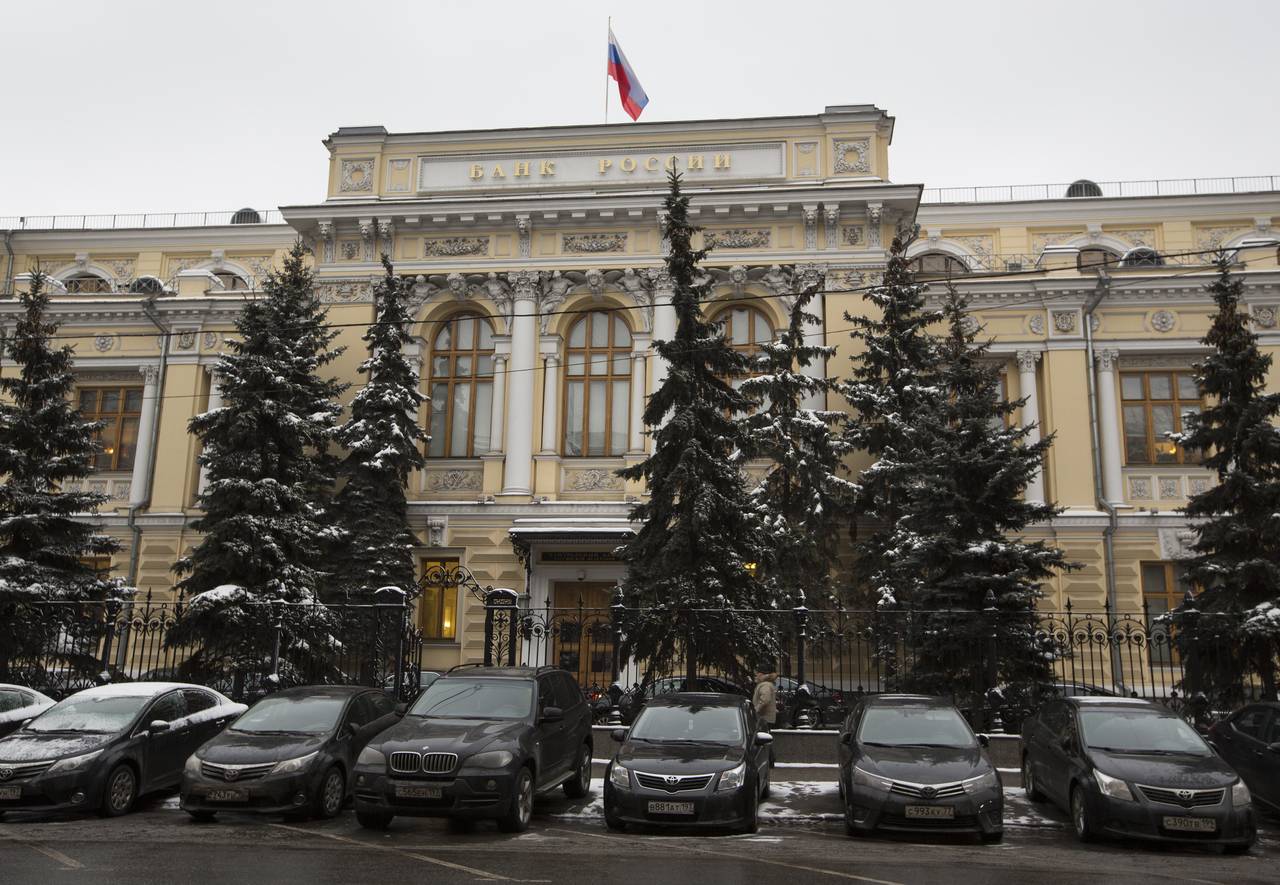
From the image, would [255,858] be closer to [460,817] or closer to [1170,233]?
[460,817]

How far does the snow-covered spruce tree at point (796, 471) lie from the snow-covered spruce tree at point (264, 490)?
9.88 meters

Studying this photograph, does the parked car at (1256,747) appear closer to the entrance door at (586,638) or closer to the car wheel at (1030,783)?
the car wheel at (1030,783)

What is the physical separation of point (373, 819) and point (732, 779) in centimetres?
385

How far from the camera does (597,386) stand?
29.3 meters

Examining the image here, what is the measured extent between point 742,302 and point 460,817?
20.6 m

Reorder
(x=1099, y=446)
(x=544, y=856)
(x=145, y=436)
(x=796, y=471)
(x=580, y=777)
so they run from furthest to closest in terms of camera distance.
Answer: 1. (x=145, y=436)
2. (x=1099, y=446)
3. (x=796, y=471)
4. (x=580, y=777)
5. (x=544, y=856)

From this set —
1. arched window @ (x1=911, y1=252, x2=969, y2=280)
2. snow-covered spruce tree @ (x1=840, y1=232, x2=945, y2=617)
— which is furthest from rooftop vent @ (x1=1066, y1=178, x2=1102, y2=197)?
snow-covered spruce tree @ (x1=840, y1=232, x2=945, y2=617)

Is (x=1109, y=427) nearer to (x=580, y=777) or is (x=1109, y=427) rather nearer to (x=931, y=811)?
(x=931, y=811)

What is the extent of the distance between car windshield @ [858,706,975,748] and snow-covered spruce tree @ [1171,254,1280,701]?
650 centimetres

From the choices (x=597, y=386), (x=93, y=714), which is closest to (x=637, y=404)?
(x=597, y=386)

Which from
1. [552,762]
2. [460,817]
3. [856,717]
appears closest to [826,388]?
[856,717]

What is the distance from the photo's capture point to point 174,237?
40.2m

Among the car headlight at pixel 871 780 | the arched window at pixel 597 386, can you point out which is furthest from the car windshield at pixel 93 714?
the arched window at pixel 597 386

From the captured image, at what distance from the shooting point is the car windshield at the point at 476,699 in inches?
→ 472
